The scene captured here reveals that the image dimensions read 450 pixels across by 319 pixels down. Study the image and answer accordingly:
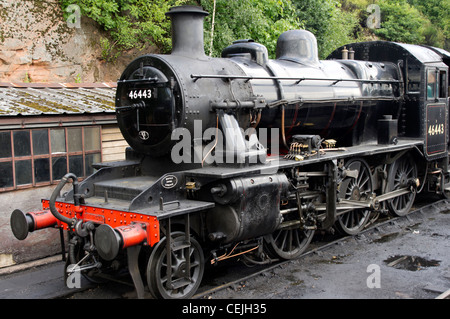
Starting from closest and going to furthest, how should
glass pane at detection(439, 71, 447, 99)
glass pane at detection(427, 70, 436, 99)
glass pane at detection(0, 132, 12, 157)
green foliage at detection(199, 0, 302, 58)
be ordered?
glass pane at detection(0, 132, 12, 157) < glass pane at detection(427, 70, 436, 99) < glass pane at detection(439, 71, 447, 99) < green foliage at detection(199, 0, 302, 58)

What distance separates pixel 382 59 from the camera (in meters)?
10.2

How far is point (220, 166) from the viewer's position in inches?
249

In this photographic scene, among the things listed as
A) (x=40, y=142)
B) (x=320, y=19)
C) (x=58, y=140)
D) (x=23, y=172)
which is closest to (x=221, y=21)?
(x=320, y=19)

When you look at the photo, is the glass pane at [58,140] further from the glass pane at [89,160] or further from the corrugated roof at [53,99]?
the glass pane at [89,160]

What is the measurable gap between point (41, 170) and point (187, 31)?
3.09 metres

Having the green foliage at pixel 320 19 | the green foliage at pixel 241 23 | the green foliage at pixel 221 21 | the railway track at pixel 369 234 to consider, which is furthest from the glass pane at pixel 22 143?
the green foliage at pixel 320 19

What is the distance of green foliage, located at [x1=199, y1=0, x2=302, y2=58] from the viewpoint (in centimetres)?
1294

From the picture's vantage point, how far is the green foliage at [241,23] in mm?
12938

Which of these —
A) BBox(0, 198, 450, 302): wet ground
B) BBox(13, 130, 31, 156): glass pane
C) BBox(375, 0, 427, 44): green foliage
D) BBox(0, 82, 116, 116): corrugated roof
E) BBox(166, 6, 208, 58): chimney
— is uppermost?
BBox(375, 0, 427, 44): green foliage

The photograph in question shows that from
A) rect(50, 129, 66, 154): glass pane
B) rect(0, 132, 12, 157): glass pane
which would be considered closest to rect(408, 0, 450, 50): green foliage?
rect(50, 129, 66, 154): glass pane

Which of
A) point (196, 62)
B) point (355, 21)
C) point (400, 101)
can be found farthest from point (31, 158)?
point (355, 21)

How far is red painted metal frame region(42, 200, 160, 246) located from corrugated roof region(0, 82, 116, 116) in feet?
5.21

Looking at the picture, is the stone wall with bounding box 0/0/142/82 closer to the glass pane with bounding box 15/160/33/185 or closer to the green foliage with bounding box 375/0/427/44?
the glass pane with bounding box 15/160/33/185

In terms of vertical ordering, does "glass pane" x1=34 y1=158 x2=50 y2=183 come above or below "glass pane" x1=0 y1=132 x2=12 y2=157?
below
